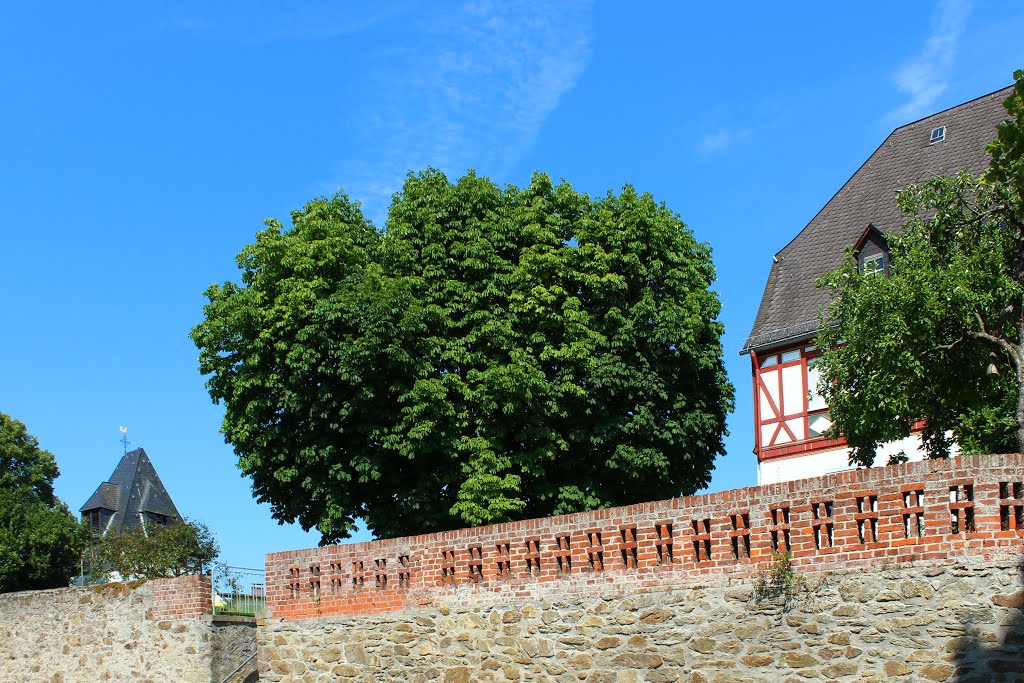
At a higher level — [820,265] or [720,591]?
[820,265]

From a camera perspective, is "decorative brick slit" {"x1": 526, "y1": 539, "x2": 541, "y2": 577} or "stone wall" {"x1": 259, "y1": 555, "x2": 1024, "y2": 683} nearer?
"stone wall" {"x1": 259, "y1": 555, "x2": 1024, "y2": 683}

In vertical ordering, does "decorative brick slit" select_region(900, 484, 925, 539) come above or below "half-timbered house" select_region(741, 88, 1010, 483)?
below

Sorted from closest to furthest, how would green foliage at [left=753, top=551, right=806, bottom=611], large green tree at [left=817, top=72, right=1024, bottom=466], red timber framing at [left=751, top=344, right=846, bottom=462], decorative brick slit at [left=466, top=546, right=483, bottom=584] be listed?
green foliage at [left=753, top=551, right=806, bottom=611] < large green tree at [left=817, top=72, right=1024, bottom=466] < decorative brick slit at [left=466, top=546, right=483, bottom=584] < red timber framing at [left=751, top=344, right=846, bottom=462]

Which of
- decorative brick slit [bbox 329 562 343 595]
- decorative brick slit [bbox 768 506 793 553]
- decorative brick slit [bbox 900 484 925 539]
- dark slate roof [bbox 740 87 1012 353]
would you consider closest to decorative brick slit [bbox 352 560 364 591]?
decorative brick slit [bbox 329 562 343 595]

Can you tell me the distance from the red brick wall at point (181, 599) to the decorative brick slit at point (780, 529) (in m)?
10.2

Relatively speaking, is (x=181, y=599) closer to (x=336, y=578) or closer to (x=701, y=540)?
(x=336, y=578)

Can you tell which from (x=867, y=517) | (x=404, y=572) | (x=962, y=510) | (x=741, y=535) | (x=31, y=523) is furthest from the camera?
(x=31, y=523)

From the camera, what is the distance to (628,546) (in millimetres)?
13414

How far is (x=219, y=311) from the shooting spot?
2242cm

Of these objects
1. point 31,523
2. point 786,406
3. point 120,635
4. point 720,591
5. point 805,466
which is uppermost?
point 786,406

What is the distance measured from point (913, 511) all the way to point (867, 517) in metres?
0.48

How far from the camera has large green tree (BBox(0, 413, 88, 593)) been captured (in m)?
24.9

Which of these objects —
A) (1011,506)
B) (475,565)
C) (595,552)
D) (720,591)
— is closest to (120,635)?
(475,565)

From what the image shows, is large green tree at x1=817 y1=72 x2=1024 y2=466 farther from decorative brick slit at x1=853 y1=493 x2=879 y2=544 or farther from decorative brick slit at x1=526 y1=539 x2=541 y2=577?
decorative brick slit at x1=526 y1=539 x2=541 y2=577
